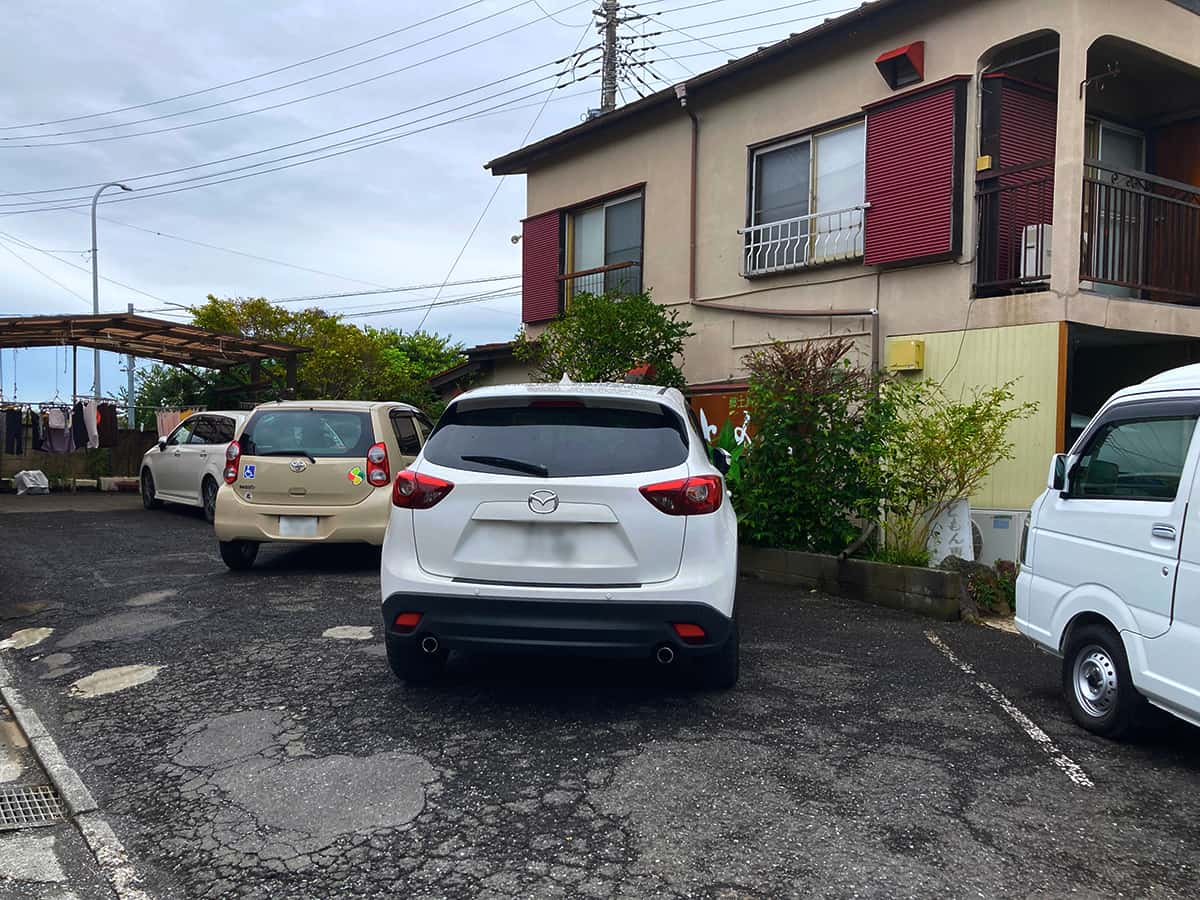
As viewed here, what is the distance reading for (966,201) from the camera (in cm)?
973

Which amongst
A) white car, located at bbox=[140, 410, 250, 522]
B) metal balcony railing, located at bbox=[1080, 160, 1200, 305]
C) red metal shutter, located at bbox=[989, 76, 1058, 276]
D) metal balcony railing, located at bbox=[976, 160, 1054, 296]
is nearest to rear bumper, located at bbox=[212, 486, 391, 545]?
white car, located at bbox=[140, 410, 250, 522]

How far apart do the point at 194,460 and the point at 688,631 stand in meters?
11.0

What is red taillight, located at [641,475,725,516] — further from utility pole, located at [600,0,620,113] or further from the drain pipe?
utility pole, located at [600,0,620,113]

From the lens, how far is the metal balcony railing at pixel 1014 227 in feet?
30.8

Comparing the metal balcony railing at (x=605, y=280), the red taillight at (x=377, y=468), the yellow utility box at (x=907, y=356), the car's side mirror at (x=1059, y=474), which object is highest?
the metal balcony railing at (x=605, y=280)

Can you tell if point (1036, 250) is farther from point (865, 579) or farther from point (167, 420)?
point (167, 420)

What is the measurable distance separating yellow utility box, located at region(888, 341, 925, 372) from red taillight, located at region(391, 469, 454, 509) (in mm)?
6614

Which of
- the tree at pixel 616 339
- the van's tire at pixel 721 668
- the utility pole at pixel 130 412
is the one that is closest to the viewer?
the van's tire at pixel 721 668

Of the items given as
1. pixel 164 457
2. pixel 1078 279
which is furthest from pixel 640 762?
pixel 164 457

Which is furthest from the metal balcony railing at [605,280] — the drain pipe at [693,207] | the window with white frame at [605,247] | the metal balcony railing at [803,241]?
the metal balcony railing at [803,241]

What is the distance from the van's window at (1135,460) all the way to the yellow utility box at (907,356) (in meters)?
4.76

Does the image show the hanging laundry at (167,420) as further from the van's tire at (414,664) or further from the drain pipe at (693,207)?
the van's tire at (414,664)

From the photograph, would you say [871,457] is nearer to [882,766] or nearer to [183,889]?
[882,766]

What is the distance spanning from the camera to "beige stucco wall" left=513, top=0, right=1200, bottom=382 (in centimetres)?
886
